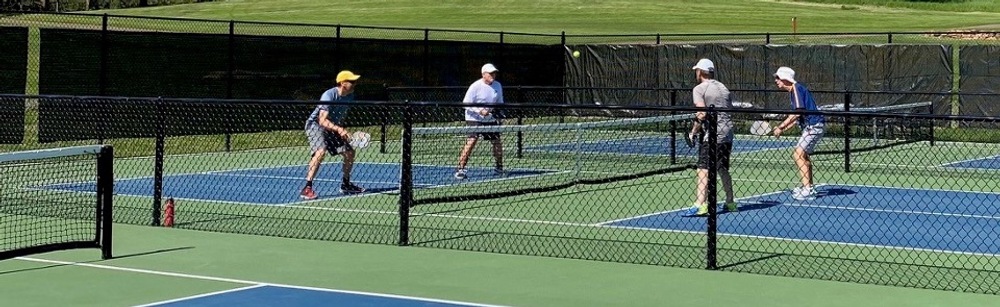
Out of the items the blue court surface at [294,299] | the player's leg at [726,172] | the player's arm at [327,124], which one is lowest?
the blue court surface at [294,299]

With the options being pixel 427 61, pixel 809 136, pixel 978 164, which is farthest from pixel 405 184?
pixel 427 61

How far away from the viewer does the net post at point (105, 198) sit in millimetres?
12883

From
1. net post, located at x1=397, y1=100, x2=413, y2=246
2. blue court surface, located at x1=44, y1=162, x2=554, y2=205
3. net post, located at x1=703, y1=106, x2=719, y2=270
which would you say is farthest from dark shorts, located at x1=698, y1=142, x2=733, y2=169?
blue court surface, located at x1=44, y1=162, x2=554, y2=205

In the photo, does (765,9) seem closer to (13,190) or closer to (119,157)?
(119,157)

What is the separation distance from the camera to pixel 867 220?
1603 cm

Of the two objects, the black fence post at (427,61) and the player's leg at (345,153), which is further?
the black fence post at (427,61)

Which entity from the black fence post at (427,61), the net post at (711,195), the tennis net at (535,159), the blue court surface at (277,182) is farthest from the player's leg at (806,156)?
the black fence post at (427,61)

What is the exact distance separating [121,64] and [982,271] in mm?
16251

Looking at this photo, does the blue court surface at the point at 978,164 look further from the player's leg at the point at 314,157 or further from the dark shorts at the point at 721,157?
the player's leg at the point at 314,157

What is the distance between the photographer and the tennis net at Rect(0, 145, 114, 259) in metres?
12.7

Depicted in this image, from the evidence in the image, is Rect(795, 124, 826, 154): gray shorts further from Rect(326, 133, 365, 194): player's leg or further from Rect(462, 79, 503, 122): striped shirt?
Rect(326, 133, 365, 194): player's leg

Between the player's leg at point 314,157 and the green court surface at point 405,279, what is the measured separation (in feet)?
11.6

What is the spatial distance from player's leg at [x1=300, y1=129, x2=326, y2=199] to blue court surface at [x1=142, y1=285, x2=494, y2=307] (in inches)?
240

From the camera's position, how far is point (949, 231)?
15.2 meters
